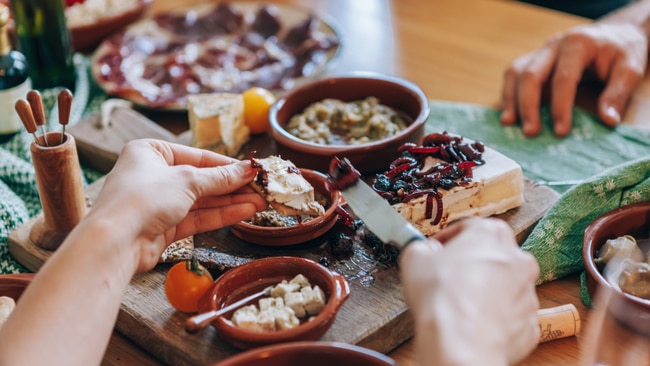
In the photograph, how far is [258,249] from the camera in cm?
161

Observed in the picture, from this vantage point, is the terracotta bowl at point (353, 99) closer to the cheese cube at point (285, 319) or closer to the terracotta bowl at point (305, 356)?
the cheese cube at point (285, 319)

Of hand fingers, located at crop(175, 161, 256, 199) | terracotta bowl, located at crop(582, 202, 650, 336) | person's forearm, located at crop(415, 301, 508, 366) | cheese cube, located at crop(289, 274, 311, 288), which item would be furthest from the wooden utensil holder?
terracotta bowl, located at crop(582, 202, 650, 336)

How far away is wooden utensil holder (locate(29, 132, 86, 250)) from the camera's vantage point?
5.12ft

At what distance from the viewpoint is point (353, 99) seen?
2.10 meters

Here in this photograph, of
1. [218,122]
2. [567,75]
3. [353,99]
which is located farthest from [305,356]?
[567,75]

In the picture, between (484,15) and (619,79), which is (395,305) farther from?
(484,15)

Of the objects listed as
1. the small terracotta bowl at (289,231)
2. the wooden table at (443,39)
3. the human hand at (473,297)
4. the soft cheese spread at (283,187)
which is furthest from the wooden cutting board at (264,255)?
the wooden table at (443,39)

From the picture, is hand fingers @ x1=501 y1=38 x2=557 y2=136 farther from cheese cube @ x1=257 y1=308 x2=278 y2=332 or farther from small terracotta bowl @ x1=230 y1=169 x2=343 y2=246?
cheese cube @ x1=257 y1=308 x2=278 y2=332

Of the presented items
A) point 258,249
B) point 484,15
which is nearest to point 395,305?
point 258,249

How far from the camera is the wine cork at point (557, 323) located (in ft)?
4.52

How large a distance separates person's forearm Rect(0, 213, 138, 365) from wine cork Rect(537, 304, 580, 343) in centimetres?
76

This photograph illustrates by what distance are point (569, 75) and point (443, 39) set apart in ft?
2.10

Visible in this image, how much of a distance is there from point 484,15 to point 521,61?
63cm

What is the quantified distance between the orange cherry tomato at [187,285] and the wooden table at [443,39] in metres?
0.96
